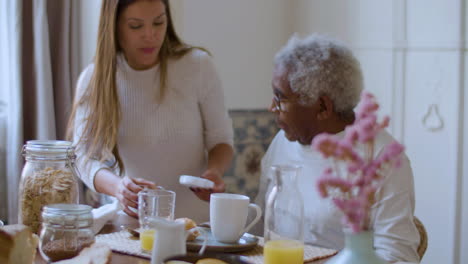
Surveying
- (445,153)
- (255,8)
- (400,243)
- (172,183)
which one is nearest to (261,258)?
(400,243)

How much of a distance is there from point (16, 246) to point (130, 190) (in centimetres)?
56

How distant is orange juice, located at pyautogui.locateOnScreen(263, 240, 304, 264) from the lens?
1.21m

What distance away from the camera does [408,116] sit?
293 cm

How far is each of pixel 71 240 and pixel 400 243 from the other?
76 cm

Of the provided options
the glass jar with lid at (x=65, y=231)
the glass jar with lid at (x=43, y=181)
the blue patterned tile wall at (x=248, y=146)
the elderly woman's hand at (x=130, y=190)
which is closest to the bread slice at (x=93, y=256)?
the glass jar with lid at (x=65, y=231)

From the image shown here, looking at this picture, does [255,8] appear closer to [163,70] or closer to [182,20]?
[182,20]

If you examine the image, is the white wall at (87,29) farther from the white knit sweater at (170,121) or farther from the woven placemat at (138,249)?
the woven placemat at (138,249)

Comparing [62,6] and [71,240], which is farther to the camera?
[62,6]

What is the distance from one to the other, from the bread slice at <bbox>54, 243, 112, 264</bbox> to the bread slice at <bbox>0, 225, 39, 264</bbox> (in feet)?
0.24

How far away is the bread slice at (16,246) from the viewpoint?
1.13m

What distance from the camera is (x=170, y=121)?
6.79 feet

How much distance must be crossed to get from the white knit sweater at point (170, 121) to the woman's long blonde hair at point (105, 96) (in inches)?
1.4

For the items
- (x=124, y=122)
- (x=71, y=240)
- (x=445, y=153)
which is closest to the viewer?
(x=71, y=240)

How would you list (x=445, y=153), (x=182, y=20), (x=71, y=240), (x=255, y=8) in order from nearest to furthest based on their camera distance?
(x=71, y=240), (x=445, y=153), (x=182, y=20), (x=255, y=8)
